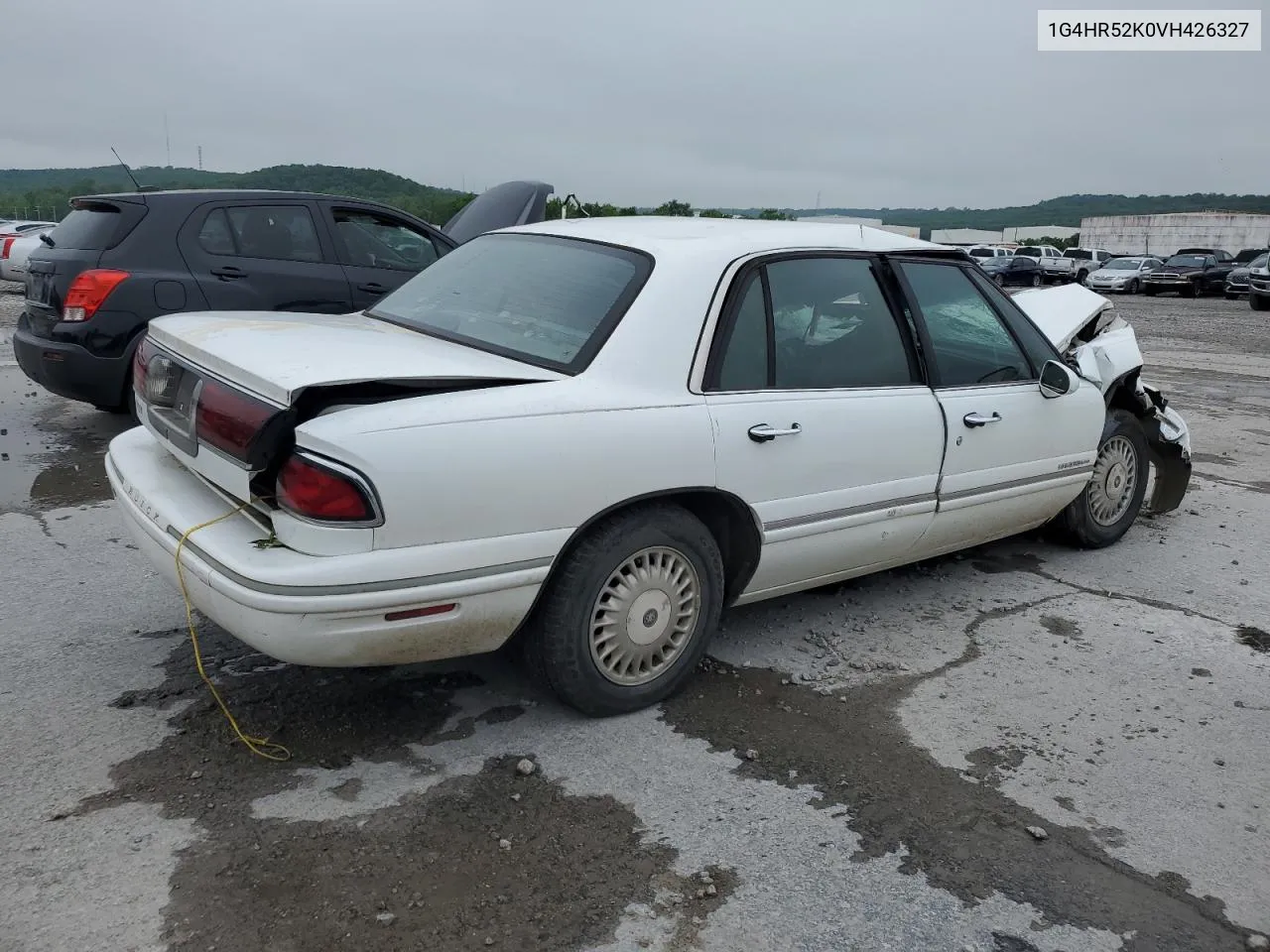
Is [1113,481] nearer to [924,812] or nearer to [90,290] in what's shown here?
[924,812]

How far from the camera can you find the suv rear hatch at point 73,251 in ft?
21.5

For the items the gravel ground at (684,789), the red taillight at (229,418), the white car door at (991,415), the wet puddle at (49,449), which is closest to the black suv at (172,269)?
the wet puddle at (49,449)

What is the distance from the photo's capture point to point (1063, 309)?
5.46 m

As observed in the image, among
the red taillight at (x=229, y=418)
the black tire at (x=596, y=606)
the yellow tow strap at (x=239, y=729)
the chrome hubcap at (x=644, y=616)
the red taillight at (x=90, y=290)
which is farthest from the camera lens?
the red taillight at (x=90, y=290)

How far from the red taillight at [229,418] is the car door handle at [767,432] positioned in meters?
1.47

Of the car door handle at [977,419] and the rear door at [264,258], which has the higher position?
the rear door at [264,258]

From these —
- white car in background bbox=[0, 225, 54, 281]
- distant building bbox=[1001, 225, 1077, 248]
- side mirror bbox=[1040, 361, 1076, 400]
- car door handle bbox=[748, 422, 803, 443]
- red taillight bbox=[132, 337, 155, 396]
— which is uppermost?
distant building bbox=[1001, 225, 1077, 248]

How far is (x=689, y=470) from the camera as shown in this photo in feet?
10.5

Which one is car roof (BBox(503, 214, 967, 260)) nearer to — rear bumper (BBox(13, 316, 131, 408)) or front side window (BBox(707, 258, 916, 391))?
front side window (BBox(707, 258, 916, 391))

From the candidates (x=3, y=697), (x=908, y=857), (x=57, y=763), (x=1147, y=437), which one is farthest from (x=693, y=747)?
(x=1147, y=437)

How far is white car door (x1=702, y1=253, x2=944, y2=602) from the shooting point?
11.2ft

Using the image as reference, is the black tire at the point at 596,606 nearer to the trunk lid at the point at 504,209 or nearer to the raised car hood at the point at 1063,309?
the raised car hood at the point at 1063,309

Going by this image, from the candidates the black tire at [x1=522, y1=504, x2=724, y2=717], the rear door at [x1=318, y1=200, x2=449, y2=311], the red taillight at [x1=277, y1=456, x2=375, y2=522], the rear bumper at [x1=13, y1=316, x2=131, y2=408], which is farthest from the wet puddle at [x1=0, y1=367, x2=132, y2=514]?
the black tire at [x1=522, y1=504, x2=724, y2=717]

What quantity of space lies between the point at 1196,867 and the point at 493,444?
2143 millimetres
